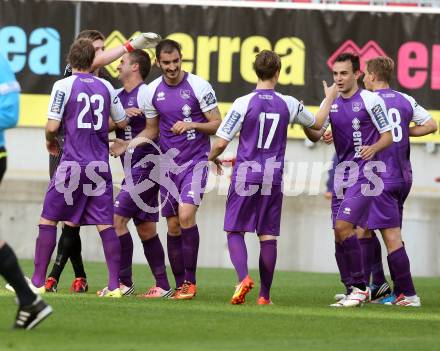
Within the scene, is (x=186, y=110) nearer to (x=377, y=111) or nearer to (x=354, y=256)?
(x=377, y=111)

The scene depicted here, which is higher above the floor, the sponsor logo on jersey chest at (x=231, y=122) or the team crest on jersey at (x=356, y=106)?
the team crest on jersey at (x=356, y=106)

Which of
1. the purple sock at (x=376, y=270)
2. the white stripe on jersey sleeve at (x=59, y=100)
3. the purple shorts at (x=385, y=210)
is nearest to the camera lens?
the white stripe on jersey sleeve at (x=59, y=100)

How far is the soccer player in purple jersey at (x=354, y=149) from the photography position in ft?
39.2

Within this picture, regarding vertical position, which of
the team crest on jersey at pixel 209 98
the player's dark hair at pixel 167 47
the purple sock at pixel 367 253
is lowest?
the purple sock at pixel 367 253

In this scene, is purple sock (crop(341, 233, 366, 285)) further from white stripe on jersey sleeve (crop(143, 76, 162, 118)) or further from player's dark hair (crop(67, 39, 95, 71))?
player's dark hair (crop(67, 39, 95, 71))

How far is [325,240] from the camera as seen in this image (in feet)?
59.6

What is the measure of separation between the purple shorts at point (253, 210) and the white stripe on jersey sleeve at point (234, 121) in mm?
475

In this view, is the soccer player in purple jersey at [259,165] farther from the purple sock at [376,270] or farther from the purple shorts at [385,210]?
the purple sock at [376,270]

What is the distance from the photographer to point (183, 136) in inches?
480

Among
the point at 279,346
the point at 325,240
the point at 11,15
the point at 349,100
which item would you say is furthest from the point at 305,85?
the point at 279,346

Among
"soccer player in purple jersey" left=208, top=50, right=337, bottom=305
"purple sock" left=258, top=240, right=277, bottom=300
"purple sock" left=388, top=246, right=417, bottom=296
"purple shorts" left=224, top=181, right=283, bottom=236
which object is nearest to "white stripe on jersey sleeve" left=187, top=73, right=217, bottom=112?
"soccer player in purple jersey" left=208, top=50, right=337, bottom=305

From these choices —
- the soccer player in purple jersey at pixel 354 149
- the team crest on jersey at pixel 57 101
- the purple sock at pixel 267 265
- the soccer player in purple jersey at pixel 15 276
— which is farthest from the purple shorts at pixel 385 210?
the soccer player in purple jersey at pixel 15 276

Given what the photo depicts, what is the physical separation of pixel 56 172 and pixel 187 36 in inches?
314

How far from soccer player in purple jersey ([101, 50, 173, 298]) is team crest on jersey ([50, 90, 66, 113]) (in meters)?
1.12
